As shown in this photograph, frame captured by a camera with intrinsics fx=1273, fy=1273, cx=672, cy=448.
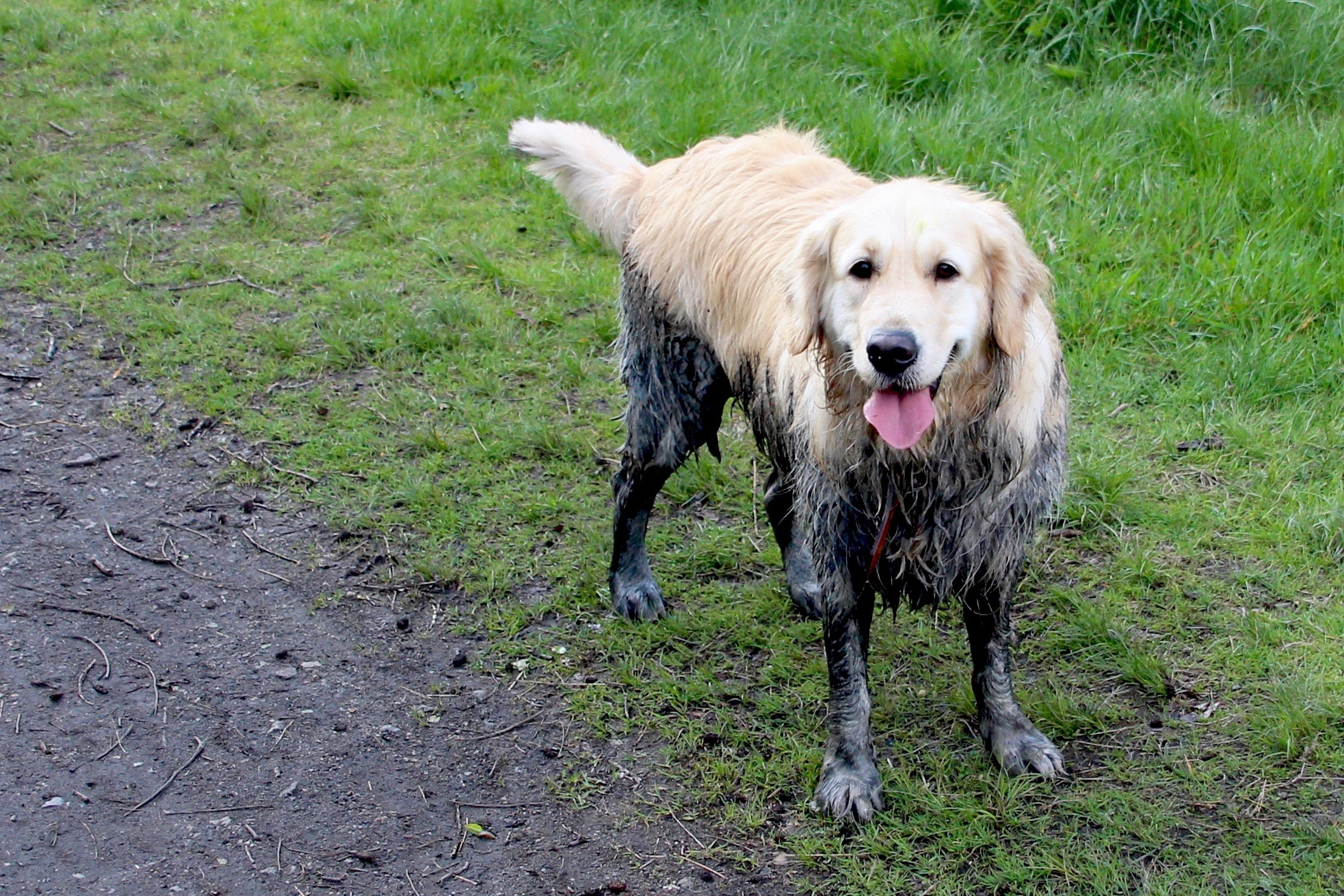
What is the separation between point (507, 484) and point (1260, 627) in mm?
2716

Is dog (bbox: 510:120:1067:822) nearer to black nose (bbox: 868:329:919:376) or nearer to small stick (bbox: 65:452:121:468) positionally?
black nose (bbox: 868:329:919:376)

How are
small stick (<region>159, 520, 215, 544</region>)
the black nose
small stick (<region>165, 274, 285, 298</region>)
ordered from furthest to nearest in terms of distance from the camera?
1. small stick (<region>165, 274, 285, 298</region>)
2. small stick (<region>159, 520, 215, 544</region>)
3. the black nose

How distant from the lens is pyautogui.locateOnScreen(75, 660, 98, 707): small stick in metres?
3.85

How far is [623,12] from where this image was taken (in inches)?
309

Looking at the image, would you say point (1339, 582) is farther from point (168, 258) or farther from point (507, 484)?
point (168, 258)

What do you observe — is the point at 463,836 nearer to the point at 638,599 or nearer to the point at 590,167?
the point at 638,599

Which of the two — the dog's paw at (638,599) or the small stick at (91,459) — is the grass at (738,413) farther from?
the small stick at (91,459)

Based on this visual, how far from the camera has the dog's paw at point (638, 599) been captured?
14.2ft

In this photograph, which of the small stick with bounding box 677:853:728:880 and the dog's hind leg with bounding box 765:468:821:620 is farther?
the dog's hind leg with bounding box 765:468:821:620

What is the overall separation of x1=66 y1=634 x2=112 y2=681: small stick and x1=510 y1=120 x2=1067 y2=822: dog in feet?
5.35

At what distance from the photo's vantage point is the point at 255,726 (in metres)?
3.82

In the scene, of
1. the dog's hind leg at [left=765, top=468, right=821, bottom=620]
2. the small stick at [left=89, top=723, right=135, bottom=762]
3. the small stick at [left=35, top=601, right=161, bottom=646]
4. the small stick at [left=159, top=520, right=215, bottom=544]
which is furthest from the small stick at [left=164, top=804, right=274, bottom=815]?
the dog's hind leg at [left=765, top=468, right=821, bottom=620]

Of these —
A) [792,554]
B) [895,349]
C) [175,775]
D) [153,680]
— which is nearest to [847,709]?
[792,554]

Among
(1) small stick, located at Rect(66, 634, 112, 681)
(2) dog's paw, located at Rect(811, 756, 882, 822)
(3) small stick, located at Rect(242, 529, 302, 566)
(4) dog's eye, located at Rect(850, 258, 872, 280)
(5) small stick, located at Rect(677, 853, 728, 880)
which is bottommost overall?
(3) small stick, located at Rect(242, 529, 302, 566)
